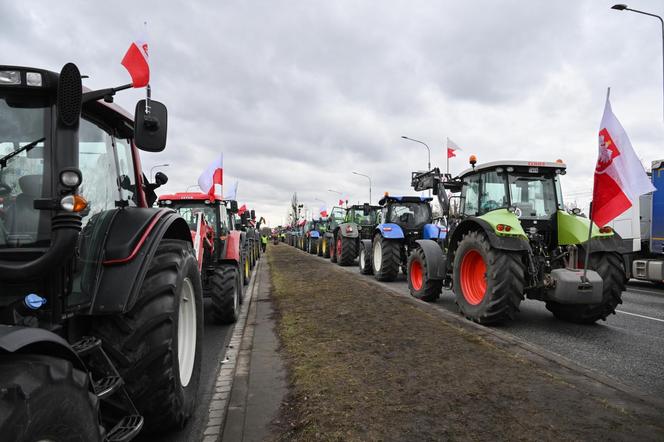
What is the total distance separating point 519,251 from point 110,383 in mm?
5335

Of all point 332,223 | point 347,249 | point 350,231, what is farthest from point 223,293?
→ point 332,223

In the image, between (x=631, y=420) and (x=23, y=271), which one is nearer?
(x=23, y=271)

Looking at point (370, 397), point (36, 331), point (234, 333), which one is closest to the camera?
point (36, 331)

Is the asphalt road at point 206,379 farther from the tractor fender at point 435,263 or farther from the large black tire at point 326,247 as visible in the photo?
the large black tire at point 326,247

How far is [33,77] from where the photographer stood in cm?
204

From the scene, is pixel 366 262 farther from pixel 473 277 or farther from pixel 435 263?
pixel 473 277

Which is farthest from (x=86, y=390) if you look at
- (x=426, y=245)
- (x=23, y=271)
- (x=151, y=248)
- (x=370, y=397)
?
(x=426, y=245)

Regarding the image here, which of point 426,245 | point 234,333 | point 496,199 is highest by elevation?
point 496,199

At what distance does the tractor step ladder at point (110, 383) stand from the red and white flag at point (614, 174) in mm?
5346

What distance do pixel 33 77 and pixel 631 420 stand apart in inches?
165

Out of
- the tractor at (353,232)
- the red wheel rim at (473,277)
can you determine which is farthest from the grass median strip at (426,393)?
the tractor at (353,232)

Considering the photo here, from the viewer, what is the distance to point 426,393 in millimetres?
3449

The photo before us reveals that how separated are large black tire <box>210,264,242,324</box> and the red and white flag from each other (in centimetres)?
495

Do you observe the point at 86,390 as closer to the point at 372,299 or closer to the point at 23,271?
the point at 23,271
